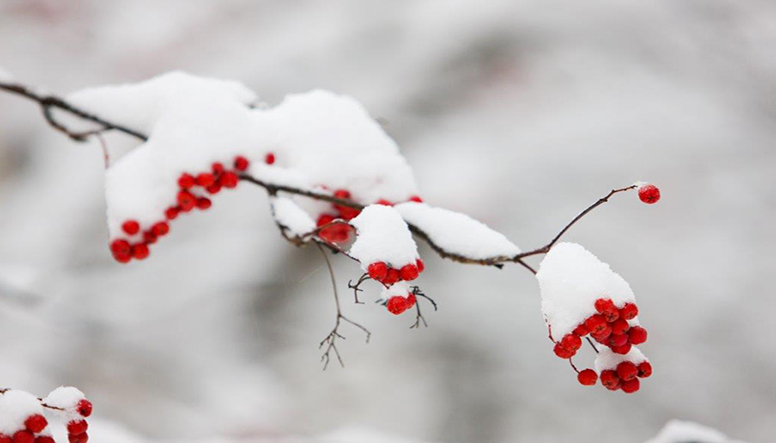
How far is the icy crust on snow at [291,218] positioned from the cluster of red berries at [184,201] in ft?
0.57

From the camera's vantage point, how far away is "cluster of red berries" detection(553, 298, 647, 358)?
1181 mm

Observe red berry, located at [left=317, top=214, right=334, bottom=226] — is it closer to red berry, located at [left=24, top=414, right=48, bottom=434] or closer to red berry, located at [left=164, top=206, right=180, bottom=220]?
red berry, located at [left=164, top=206, right=180, bottom=220]

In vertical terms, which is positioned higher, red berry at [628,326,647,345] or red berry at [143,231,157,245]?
red berry at [143,231,157,245]

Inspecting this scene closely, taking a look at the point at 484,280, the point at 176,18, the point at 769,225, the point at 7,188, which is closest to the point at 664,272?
the point at 769,225

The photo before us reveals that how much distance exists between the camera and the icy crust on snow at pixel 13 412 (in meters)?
1.23

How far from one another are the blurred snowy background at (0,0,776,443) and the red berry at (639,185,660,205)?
3.37 m

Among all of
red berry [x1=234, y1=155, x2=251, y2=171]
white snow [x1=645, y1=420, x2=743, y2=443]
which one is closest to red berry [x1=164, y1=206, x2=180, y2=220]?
red berry [x1=234, y1=155, x2=251, y2=171]

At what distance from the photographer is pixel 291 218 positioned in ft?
5.30

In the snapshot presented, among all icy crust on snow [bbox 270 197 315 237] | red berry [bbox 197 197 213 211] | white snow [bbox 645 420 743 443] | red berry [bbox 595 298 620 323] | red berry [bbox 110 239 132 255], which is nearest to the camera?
red berry [bbox 595 298 620 323]

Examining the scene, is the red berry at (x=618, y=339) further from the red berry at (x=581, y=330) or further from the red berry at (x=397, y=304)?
the red berry at (x=397, y=304)

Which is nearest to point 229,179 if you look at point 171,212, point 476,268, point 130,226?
point 171,212

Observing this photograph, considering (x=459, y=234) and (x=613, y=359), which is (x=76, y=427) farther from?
(x=613, y=359)

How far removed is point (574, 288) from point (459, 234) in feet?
1.14

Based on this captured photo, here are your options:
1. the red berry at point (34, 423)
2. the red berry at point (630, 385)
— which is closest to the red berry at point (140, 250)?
the red berry at point (34, 423)
